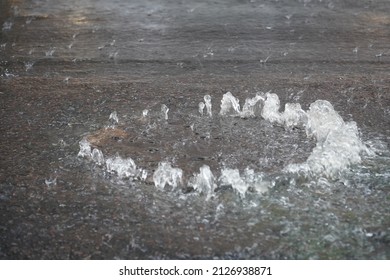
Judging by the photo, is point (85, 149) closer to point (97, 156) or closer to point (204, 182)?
point (97, 156)

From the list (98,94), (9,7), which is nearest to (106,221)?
(98,94)

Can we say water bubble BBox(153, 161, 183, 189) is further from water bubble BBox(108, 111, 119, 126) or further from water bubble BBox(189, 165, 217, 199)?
water bubble BBox(108, 111, 119, 126)

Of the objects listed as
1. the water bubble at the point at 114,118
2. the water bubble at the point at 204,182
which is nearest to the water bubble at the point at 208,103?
the water bubble at the point at 114,118

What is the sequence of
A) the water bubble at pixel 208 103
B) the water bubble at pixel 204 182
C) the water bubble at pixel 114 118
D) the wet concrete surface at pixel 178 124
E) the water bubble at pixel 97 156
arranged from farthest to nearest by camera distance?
the water bubble at pixel 208 103 → the water bubble at pixel 114 118 → the water bubble at pixel 97 156 → the water bubble at pixel 204 182 → the wet concrete surface at pixel 178 124

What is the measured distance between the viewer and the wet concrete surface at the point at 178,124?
2420 mm

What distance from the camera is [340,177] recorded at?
9.40 ft

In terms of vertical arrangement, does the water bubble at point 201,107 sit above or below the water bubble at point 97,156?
above

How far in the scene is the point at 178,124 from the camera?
3521 mm

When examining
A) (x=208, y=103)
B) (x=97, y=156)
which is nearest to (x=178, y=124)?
(x=208, y=103)

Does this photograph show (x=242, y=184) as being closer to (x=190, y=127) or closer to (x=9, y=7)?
(x=190, y=127)

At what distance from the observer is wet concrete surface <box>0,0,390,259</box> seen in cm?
242

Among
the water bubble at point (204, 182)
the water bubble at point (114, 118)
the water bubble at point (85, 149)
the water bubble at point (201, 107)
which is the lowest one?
the water bubble at point (204, 182)

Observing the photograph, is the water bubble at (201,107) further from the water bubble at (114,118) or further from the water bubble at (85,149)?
the water bubble at (85,149)

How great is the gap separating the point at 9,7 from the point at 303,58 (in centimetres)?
448
